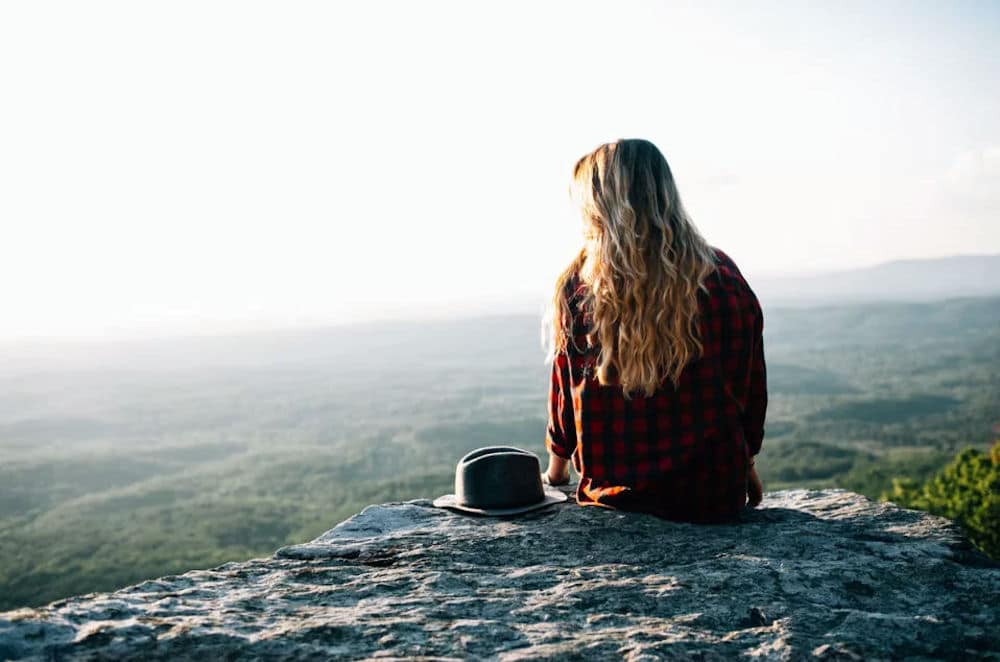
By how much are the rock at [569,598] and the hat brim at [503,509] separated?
0.47ft

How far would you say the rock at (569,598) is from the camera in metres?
2.08

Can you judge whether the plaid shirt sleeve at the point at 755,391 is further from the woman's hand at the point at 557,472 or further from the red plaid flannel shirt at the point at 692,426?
the woman's hand at the point at 557,472

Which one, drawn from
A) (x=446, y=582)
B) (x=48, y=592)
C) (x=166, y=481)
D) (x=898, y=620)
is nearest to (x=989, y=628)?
(x=898, y=620)

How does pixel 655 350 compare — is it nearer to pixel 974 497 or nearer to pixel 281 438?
pixel 974 497

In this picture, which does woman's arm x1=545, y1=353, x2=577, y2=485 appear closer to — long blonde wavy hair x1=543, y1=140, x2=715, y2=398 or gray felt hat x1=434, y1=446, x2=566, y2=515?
gray felt hat x1=434, y1=446, x2=566, y2=515

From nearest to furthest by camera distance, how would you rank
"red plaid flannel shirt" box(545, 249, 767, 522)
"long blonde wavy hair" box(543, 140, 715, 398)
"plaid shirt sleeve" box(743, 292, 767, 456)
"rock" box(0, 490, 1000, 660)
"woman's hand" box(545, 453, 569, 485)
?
"rock" box(0, 490, 1000, 660), "long blonde wavy hair" box(543, 140, 715, 398), "red plaid flannel shirt" box(545, 249, 767, 522), "plaid shirt sleeve" box(743, 292, 767, 456), "woman's hand" box(545, 453, 569, 485)

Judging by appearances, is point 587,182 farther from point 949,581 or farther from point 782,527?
point 949,581

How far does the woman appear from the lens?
3.22 metres

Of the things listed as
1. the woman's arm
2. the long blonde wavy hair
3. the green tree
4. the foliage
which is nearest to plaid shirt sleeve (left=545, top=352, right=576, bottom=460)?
the woman's arm

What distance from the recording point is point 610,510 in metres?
3.45

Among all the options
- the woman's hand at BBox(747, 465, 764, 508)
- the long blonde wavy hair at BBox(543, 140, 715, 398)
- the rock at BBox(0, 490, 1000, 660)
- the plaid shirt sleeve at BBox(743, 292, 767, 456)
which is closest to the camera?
the rock at BBox(0, 490, 1000, 660)

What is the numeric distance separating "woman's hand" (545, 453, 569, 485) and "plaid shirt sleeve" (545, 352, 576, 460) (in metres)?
0.09

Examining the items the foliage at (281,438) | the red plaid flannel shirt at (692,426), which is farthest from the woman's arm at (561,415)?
the foliage at (281,438)

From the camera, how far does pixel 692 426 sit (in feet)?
10.9
